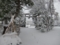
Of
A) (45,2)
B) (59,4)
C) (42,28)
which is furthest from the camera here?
(59,4)

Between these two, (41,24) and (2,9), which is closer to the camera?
(2,9)

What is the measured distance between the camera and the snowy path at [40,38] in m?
5.07

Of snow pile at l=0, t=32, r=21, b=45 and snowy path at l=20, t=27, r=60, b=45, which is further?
snowy path at l=20, t=27, r=60, b=45

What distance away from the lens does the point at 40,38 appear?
5.44 meters

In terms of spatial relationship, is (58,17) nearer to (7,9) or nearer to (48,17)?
(48,17)

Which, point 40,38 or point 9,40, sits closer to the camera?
point 9,40

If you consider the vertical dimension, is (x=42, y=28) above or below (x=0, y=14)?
below

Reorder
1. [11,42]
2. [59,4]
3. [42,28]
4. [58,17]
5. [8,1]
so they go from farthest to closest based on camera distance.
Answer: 1. [59,4]
2. [58,17]
3. [42,28]
4. [8,1]
5. [11,42]

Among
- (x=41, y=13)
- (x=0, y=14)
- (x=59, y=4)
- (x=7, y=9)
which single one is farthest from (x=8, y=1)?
(x=59, y=4)

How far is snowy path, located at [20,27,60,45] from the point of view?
5.07m

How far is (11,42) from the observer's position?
4031 millimetres

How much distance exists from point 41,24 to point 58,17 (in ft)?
10.2

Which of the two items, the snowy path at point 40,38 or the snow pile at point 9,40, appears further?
the snowy path at point 40,38

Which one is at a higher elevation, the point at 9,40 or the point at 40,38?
the point at 9,40
